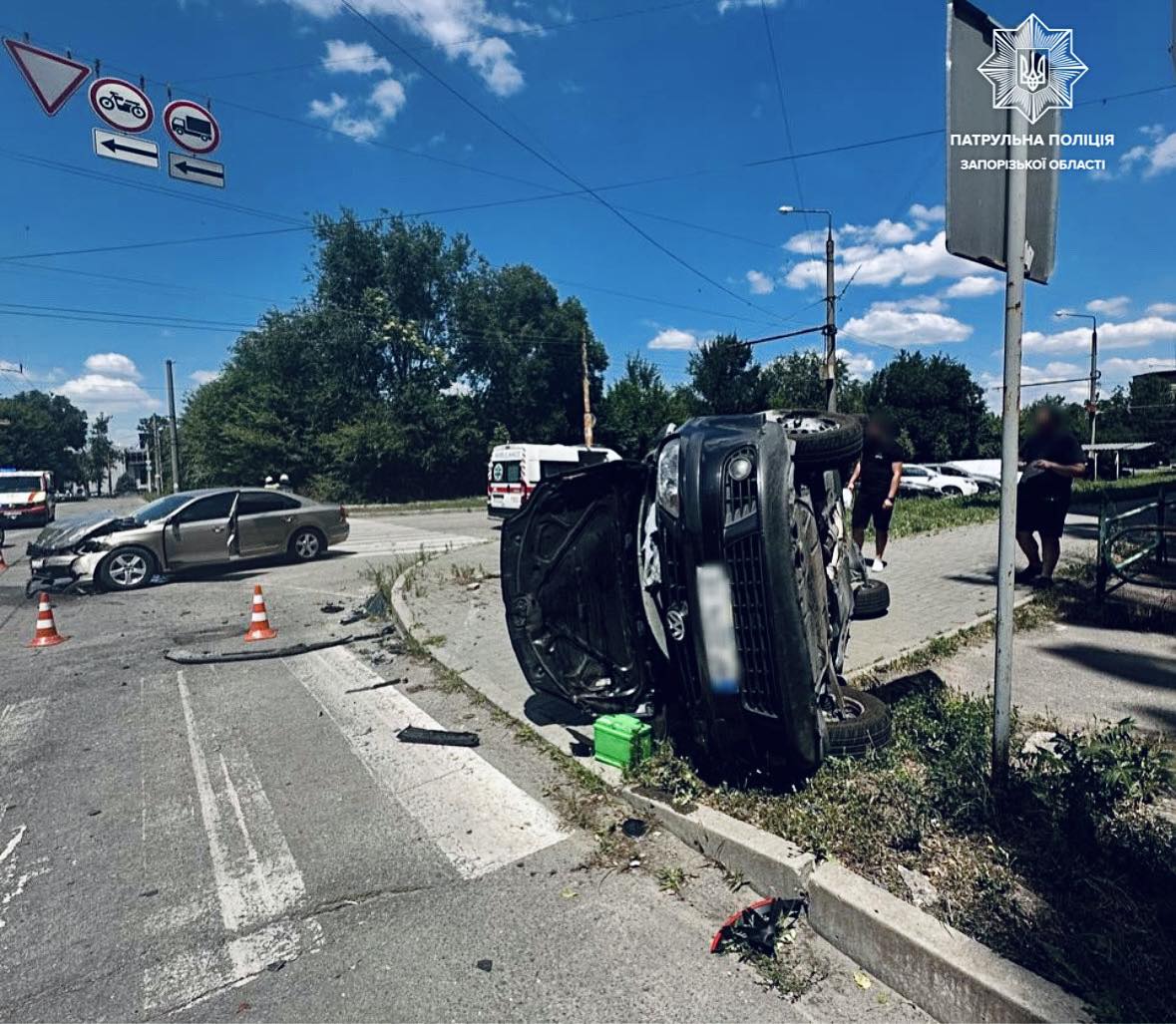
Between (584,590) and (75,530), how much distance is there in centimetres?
1014

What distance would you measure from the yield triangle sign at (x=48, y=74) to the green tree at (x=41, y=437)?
74363 mm

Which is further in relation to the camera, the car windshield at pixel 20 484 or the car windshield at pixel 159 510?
the car windshield at pixel 20 484

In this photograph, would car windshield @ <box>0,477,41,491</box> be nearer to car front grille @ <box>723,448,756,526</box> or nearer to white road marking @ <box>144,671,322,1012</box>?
white road marking @ <box>144,671,322,1012</box>

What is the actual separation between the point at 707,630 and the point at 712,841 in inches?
34.8

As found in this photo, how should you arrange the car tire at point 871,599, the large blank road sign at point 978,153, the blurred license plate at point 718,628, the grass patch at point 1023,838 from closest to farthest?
the grass patch at point 1023,838 < the large blank road sign at point 978,153 < the blurred license plate at point 718,628 < the car tire at point 871,599

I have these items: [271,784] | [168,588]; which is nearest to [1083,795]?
[271,784]

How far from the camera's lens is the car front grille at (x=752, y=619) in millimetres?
2832

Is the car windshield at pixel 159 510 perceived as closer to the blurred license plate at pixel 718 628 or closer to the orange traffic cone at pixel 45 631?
the orange traffic cone at pixel 45 631

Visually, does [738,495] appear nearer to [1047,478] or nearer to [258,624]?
[1047,478]

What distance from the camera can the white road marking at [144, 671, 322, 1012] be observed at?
2.38m

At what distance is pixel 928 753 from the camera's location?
11.2 ft

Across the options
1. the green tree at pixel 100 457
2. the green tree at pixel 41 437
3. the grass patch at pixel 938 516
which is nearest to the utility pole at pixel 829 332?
the grass patch at pixel 938 516

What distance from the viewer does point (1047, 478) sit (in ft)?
22.5

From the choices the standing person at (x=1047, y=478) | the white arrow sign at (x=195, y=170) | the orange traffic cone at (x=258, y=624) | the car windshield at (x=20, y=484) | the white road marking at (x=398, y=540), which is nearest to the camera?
the standing person at (x=1047, y=478)
